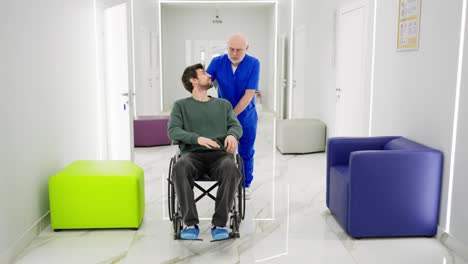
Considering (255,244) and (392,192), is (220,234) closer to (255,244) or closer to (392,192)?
(255,244)

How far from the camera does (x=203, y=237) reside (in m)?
3.43

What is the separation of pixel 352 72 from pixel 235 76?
196 cm

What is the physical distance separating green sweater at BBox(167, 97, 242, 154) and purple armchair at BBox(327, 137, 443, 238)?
93 centimetres

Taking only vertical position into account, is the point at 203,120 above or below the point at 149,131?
above

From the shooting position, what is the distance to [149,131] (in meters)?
7.15

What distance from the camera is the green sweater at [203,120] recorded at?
11.4 ft

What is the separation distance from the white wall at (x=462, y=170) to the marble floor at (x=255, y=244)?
0.19m

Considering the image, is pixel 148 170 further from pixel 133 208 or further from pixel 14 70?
pixel 14 70

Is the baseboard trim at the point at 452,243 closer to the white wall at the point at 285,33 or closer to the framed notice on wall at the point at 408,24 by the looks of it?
the framed notice on wall at the point at 408,24

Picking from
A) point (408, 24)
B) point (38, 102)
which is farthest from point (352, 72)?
point (38, 102)

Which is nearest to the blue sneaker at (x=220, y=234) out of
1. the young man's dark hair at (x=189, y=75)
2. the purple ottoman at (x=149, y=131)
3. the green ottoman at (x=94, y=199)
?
the green ottoman at (x=94, y=199)

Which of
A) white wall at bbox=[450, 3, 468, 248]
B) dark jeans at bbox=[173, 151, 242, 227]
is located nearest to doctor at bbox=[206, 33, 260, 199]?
dark jeans at bbox=[173, 151, 242, 227]

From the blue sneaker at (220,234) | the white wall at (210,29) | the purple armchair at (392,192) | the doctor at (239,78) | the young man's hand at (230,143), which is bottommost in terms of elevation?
the blue sneaker at (220,234)

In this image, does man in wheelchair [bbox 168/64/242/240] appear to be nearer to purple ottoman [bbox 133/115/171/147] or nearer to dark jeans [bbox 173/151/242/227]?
dark jeans [bbox 173/151/242/227]
